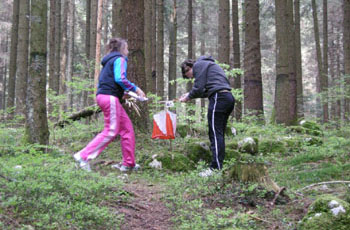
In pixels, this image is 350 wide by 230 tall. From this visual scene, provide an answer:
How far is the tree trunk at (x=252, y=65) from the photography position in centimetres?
1048

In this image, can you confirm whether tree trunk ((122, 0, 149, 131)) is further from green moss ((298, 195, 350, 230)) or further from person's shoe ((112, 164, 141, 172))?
green moss ((298, 195, 350, 230))

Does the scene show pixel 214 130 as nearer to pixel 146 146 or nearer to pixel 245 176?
pixel 245 176

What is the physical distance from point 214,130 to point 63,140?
4803mm

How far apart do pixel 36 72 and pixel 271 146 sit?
5.40 metres

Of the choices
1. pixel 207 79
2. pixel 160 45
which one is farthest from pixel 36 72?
pixel 160 45

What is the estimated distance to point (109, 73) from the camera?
550 cm

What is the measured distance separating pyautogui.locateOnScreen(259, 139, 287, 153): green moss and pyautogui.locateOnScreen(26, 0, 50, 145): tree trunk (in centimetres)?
500

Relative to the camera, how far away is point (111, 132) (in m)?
5.29

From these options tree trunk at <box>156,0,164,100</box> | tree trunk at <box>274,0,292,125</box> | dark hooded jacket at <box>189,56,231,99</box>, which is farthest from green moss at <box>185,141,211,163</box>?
tree trunk at <box>156,0,164,100</box>

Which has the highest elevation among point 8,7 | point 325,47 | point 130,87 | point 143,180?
point 8,7

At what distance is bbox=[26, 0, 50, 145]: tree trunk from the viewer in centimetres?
555

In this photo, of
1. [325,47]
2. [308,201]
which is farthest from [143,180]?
[325,47]

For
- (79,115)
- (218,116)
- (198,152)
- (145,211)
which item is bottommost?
(145,211)

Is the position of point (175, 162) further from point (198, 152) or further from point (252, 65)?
point (252, 65)
